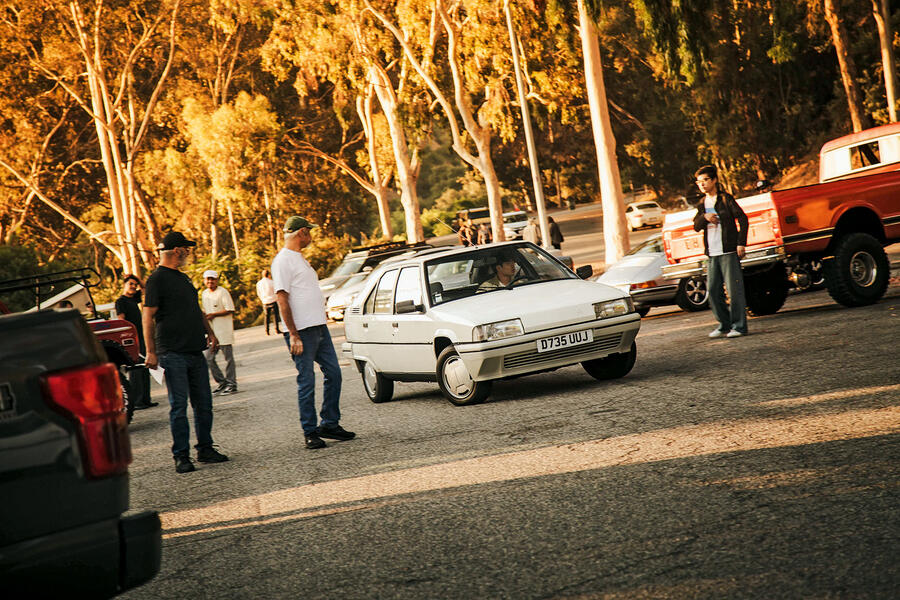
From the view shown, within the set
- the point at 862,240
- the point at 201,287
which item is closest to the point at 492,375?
the point at 862,240

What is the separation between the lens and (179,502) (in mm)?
7633

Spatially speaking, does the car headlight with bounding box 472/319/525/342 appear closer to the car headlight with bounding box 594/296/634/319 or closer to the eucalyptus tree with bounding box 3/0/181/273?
the car headlight with bounding box 594/296/634/319

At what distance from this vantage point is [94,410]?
3.51 metres

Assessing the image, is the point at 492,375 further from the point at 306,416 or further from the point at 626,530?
the point at 626,530

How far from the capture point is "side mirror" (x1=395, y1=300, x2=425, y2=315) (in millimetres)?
11008

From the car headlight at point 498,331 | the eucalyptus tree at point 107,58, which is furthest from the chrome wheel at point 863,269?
the eucalyptus tree at point 107,58

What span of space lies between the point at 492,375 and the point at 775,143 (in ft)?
145

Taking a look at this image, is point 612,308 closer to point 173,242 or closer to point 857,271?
point 173,242

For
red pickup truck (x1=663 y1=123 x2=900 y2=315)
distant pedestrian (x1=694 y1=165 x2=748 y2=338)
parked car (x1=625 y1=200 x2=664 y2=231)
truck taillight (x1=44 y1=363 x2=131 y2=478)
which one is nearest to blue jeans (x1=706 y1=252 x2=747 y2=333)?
distant pedestrian (x1=694 y1=165 x2=748 y2=338)

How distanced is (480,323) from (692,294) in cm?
782

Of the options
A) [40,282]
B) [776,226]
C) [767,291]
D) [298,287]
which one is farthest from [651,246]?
[40,282]

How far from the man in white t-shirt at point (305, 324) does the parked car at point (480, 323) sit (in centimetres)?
145

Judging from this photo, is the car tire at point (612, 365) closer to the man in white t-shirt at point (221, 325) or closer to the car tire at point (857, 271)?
the car tire at point (857, 271)

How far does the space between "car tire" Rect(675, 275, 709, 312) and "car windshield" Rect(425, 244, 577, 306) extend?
236 inches
